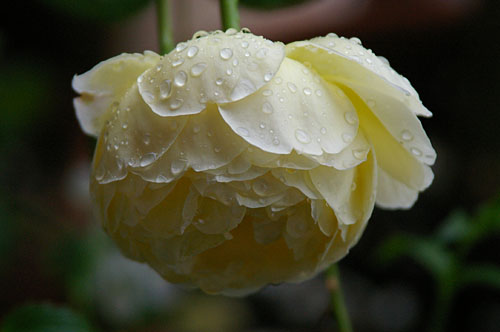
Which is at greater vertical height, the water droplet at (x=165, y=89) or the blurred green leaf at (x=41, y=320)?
the water droplet at (x=165, y=89)

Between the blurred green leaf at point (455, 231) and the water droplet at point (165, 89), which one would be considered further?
the blurred green leaf at point (455, 231)

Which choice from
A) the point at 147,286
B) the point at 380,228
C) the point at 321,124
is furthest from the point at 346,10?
the point at 321,124

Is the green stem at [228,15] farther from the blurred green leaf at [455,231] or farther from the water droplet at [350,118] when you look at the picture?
the blurred green leaf at [455,231]

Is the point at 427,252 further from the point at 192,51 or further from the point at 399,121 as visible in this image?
the point at 192,51

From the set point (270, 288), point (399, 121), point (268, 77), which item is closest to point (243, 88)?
point (268, 77)

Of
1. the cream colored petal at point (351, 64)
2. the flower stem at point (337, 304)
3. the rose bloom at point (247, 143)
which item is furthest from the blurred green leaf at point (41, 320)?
the cream colored petal at point (351, 64)

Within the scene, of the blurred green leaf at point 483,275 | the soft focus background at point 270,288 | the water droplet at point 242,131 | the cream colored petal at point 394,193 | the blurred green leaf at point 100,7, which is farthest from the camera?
the soft focus background at point 270,288
